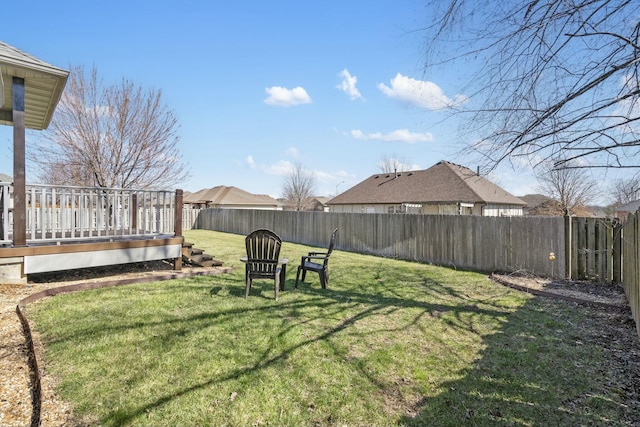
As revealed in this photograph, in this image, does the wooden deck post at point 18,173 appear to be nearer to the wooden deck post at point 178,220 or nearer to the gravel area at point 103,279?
the gravel area at point 103,279

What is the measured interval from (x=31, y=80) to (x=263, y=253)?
514 centimetres

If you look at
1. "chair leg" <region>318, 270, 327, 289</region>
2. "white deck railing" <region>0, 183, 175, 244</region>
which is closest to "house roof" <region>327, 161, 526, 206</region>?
"chair leg" <region>318, 270, 327, 289</region>

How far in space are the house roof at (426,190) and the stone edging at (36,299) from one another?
16136mm

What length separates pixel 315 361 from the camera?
331 cm

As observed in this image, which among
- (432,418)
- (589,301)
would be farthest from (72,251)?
(589,301)

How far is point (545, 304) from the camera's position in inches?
228

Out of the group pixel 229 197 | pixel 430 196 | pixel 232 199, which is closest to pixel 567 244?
pixel 430 196

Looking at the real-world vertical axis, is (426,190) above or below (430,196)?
above

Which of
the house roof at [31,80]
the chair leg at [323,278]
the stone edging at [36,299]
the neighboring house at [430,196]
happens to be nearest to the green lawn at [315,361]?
the stone edging at [36,299]

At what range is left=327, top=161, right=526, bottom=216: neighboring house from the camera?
20234 mm

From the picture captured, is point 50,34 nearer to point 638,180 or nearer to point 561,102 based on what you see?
point 561,102

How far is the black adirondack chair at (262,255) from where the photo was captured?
5.43 metres

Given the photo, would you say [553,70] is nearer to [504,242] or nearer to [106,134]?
[504,242]

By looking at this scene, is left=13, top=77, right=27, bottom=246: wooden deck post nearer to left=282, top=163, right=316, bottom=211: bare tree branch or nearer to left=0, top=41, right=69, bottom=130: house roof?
left=0, top=41, right=69, bottom=130: house roof
